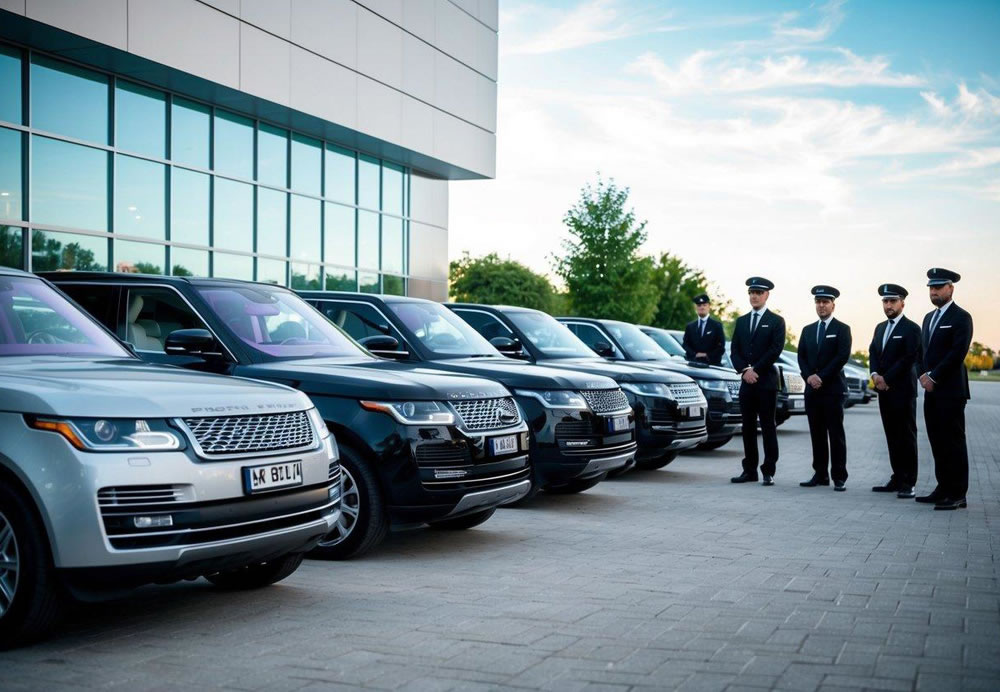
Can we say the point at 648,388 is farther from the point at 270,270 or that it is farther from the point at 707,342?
the point at 270,270

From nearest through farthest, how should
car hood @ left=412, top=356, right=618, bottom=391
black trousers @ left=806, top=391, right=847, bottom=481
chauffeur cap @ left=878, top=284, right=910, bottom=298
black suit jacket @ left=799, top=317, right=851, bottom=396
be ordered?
car hood @ left=412, top=356, right=618, bottom=391 → chauffeur cap @ left=878, top=284, right=910, bottom=298 → black trousers @ left=806, top=391, right=847, bottom=481 → black suit jacket @ left=799, top=317, right=851, bottom=396

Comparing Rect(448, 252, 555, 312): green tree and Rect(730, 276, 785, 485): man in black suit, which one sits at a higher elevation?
Rect(448, 252, 555, 312): green tree

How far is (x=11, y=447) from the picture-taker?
4754mm

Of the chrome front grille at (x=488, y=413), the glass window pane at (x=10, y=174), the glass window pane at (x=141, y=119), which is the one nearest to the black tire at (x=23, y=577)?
the chrome front grille at (x=488, y=413)

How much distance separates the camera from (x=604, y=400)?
977cm

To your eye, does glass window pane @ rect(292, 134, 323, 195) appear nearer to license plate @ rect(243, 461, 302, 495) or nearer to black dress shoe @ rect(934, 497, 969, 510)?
black dress shoe @ rect(934, 497, 969, 510)

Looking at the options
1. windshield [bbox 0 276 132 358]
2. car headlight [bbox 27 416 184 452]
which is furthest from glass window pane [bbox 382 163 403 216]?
car headlight [bbox 27 416 184 452]

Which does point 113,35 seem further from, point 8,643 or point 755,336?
point 8,643

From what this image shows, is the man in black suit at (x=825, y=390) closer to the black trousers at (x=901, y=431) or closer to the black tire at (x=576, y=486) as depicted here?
the black trousers at (x=901, y=431)

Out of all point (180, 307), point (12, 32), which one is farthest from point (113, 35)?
point (180, 307)

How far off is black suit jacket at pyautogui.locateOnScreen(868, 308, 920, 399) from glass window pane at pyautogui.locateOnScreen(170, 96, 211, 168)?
13383mm

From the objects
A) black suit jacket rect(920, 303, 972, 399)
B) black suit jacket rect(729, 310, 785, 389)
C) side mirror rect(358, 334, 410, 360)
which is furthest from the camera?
black suit jacket rect(729, 310, 785, 389)

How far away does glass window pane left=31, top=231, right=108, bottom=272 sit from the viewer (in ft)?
55.6

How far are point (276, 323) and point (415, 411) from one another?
159 centimetres
